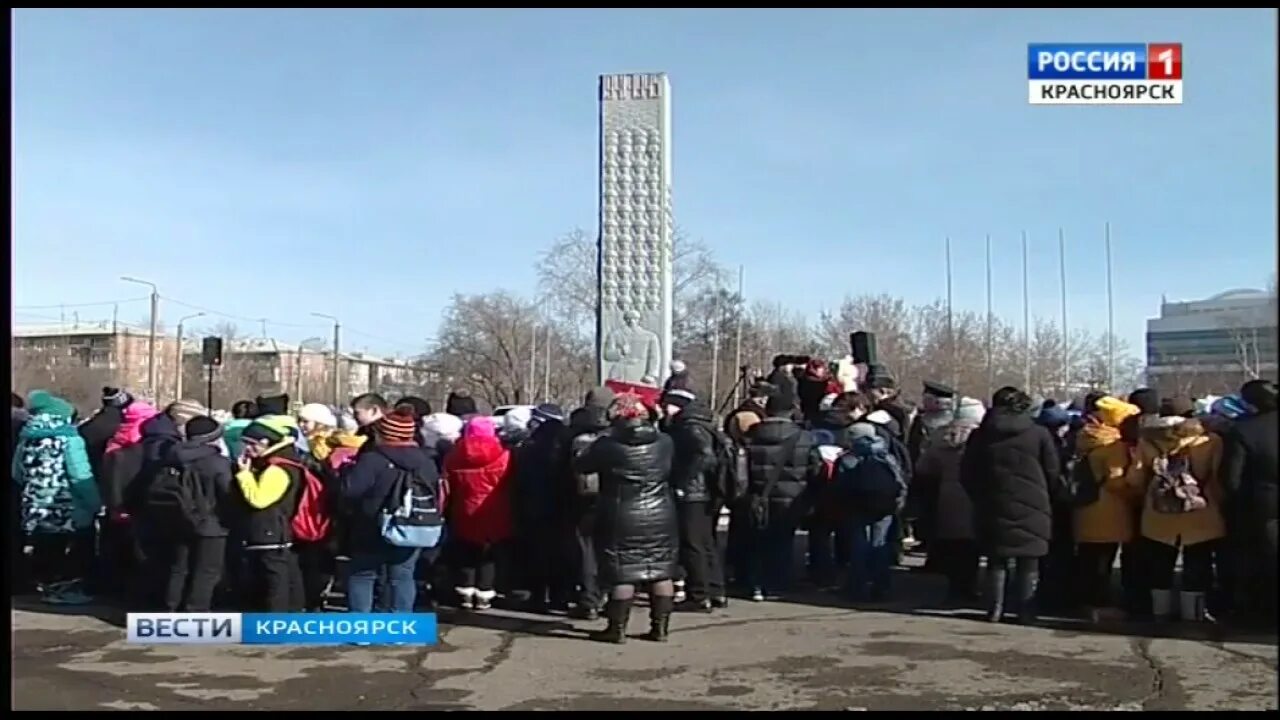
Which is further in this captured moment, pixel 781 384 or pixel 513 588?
pixel 781 384

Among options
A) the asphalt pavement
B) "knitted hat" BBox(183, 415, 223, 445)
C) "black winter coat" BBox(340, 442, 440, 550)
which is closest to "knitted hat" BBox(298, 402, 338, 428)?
"knitted hat" BBox(183, 415, 223, 445)

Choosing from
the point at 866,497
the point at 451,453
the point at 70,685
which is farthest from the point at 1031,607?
the point at 70,685

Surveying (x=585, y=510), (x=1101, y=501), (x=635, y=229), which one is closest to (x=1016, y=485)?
(x=1101, y=501)

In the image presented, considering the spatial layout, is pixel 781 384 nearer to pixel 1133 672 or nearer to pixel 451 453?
pixel 451 453

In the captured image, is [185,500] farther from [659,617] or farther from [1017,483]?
[1017,483]

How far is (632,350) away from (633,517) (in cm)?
1799

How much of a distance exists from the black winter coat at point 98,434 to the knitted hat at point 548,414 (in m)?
3.18

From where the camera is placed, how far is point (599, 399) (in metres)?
9.35

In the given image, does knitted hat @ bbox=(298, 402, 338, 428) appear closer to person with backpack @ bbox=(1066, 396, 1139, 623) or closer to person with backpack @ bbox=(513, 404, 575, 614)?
person with backpack @ bbox=(513, 404, 575, 614)

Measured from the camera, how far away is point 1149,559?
8.85 metres

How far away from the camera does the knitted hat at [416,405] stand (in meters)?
9.36

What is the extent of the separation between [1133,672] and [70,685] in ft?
19.3

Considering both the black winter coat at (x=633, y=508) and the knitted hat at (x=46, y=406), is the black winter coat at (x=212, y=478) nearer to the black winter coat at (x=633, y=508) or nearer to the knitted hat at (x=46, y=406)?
the knitted hat at (x=46, y=406)

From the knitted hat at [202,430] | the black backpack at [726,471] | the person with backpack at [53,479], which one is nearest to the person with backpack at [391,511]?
the knitted hat at [202,430]
